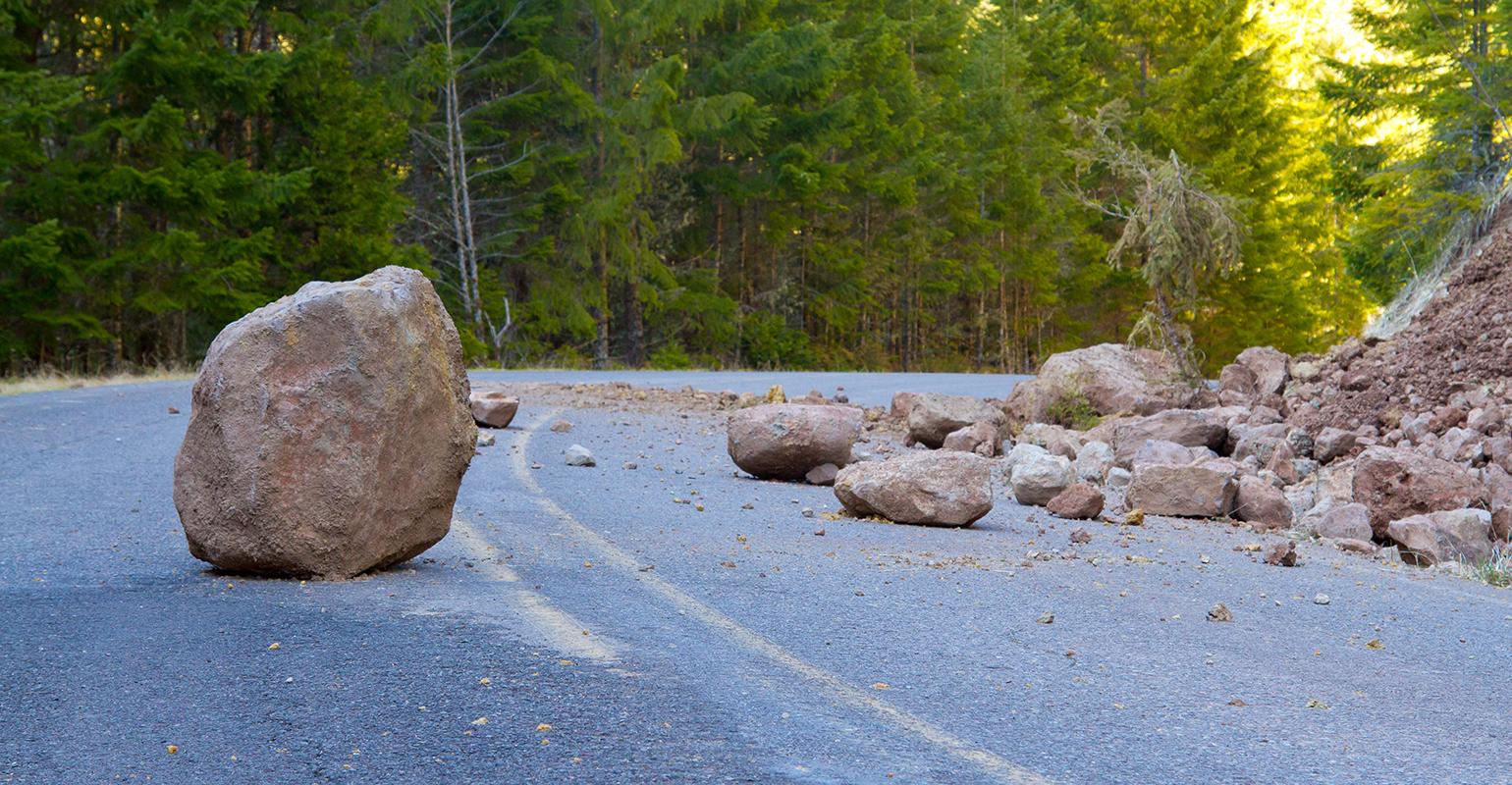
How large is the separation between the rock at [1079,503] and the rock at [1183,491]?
24.0 inches

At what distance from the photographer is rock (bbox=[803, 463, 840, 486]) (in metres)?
9.95

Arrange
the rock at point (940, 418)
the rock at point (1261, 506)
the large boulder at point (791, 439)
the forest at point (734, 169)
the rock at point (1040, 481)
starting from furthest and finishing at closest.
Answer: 1. the forest at point (734, 169)
2. the rock at point (940, 418)
3. the large boulder at point (791, 439)
4. the rock at point (1040, 481)
5. the rock at point (1261, 506)

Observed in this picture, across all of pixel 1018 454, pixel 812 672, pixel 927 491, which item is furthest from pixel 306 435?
pixel 1018 454

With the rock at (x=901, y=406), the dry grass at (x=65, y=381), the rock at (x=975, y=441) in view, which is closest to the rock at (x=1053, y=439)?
the rock at (x=975, y=441)

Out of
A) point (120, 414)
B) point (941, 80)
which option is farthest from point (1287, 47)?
point (120, 414)

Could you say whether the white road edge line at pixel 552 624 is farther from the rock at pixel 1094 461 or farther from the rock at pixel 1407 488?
the rock at pixel 1094 461

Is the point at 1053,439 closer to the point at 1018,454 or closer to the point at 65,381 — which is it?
the point at 1018,454

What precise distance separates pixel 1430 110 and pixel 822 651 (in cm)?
2154

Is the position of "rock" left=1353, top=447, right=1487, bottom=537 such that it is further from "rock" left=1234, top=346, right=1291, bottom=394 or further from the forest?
the forest

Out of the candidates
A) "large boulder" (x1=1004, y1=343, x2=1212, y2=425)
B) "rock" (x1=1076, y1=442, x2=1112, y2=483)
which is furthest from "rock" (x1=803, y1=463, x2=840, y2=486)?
"large boulder" (x1=1004, y1=343, x2=1212, y2=425)

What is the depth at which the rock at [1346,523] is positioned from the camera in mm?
8477

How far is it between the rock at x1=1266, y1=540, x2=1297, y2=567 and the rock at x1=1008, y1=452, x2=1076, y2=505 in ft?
7.12

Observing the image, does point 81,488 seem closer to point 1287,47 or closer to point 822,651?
point 822,651

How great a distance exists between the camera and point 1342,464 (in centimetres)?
1097
